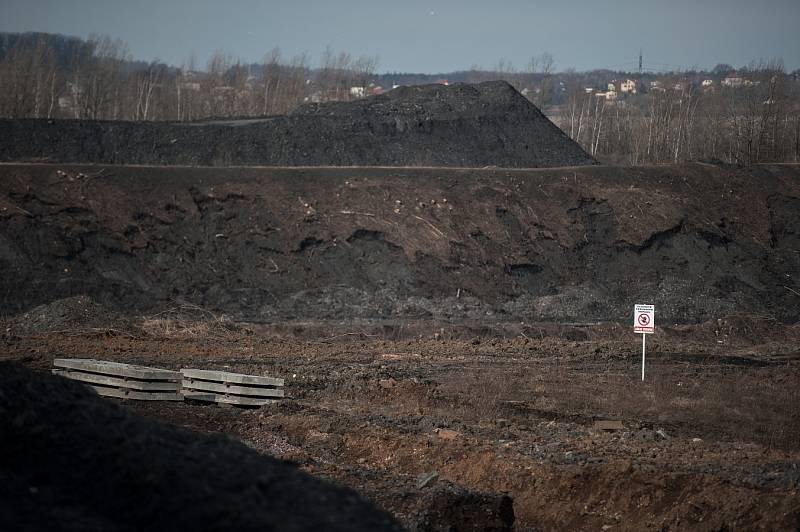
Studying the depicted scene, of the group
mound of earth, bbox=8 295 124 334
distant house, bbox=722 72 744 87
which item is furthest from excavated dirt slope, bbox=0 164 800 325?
distant house, bbox=722 72 744 87

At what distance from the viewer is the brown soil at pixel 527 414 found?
1177 centimetres

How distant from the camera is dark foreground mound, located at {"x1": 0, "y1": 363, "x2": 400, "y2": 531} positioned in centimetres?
657

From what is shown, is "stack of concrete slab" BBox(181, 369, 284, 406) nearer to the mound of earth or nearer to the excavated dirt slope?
the mound of earth

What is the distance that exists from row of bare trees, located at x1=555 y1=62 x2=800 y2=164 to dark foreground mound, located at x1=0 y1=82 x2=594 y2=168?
8.53 m

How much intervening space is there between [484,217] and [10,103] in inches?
1062

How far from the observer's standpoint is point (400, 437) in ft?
46.9

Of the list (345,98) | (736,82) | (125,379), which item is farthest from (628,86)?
(125,379)

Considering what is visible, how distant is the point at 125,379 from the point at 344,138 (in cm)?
2027

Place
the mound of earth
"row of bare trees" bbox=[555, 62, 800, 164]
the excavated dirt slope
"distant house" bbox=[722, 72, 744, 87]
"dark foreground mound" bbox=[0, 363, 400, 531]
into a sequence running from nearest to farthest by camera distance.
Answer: "dark foreground mound" bbox=[0, 363, 400, 531] → the mound of earth → the excavated dirt slope → "row of bare trees" bbox=[555, 62, 800, 164] → "distant house" bbox=[722, 72, 744, 87]

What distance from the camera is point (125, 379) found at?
1662 centimetres

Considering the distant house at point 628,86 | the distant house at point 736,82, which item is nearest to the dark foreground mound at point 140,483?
the distant house at point 736,82

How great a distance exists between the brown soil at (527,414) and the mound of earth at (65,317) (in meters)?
1.00

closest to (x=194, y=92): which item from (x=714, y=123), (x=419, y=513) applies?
(x=714, y=123)

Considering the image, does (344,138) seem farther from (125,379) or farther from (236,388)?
(125,379)
